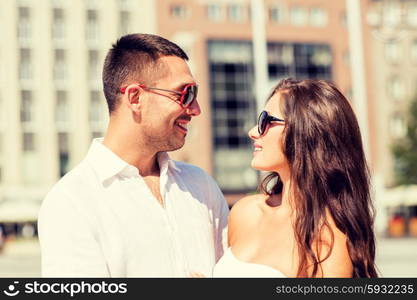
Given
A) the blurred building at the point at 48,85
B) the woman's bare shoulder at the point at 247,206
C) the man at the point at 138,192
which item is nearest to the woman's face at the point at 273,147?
the woman's bare shoulder at the point at 247,206

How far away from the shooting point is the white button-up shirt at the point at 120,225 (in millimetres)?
3615

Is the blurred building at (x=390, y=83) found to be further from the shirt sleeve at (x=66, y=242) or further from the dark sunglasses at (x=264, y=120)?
the shirt sleeve at (x=66, y=242)

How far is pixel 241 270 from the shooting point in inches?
159

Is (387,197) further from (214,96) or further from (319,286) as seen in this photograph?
(319,286)

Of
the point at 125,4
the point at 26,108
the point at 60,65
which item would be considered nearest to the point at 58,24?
the point at 60,65

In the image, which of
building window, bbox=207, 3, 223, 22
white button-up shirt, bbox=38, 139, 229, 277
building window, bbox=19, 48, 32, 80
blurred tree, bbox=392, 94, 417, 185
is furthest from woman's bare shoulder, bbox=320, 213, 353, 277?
building window, bbox=207, 3, 223, 22

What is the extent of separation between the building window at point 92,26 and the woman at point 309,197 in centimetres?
5617

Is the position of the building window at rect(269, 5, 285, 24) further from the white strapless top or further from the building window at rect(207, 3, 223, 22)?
the white strapless top

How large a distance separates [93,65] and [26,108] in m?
5.95

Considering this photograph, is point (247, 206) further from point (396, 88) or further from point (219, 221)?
point (396, 88)

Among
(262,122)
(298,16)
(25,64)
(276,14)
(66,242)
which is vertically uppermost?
(276,14)

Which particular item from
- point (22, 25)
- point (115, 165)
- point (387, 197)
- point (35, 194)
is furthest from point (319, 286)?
point (22, 25)

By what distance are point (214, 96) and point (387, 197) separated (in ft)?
57.4

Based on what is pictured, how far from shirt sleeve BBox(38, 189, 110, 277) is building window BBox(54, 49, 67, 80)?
54860 millimetres
